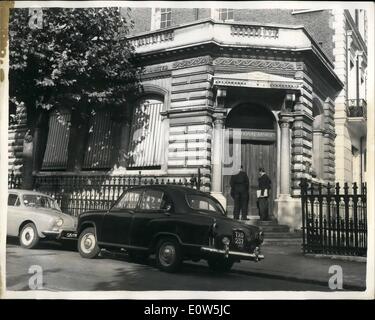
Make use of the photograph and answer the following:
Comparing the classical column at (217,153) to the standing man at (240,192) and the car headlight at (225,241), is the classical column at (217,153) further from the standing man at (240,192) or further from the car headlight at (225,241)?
the car headlight at (225,241)

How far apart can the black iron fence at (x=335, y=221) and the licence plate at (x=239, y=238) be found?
2.08 meters

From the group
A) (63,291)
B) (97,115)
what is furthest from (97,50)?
(63,291)

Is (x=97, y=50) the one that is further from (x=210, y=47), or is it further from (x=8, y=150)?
(x=8, y=150)

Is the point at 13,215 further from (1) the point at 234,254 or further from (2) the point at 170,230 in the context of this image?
(1) the point at 234,254

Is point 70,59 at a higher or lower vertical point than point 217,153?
higher

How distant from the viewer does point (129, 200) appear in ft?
27.0

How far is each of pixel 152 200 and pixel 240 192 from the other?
227 cm

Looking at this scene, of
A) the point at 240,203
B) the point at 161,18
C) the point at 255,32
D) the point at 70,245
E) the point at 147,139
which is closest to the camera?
the point at 70,245

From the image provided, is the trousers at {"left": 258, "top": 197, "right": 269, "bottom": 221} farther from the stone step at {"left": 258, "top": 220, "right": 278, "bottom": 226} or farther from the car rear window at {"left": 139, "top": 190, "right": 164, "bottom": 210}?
the car rear window at {"left": 139, "top": 190, "right": 164, "bottom": 210}

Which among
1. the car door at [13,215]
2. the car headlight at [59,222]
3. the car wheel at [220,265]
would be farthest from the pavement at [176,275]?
the car headlight at [59,222]

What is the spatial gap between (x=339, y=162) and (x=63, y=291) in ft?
24.6

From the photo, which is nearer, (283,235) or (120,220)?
(120,220)

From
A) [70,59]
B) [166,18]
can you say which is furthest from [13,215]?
[166,18]

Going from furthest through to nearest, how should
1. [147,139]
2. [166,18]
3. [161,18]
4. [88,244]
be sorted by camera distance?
1. [166,18]
2. [161,18]
3. [147,139]
4. [88,244]
